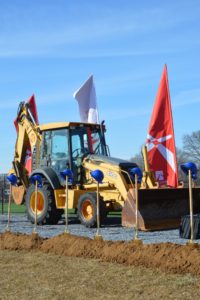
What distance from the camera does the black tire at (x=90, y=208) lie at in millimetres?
13725

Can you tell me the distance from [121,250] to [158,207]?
16.3ft

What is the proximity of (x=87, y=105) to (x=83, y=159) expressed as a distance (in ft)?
16.7

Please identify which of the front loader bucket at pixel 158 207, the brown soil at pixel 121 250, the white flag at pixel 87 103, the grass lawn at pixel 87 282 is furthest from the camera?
the white flag at pixel 87 103

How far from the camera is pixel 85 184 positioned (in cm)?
1535

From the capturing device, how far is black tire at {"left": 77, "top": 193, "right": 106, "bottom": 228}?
13.7 metres

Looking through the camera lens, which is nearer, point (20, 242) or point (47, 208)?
point (20, 242)

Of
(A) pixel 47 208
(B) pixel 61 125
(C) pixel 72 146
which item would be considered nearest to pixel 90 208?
(A) pixel 47 208

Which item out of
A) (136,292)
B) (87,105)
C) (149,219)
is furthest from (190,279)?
(87,105)

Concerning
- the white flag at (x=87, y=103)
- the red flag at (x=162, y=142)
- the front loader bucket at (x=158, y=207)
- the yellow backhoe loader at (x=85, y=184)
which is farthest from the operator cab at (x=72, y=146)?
the white flag at (x=87, y=103)

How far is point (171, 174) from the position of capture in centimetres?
1536

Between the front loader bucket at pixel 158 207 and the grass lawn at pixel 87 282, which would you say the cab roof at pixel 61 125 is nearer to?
the front loader bucket at pixel 158 207

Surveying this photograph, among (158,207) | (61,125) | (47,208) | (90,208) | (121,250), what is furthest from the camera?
(61,125)

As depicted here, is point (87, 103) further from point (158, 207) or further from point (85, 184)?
point (158, 207)

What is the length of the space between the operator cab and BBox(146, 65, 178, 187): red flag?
1.47 meters
